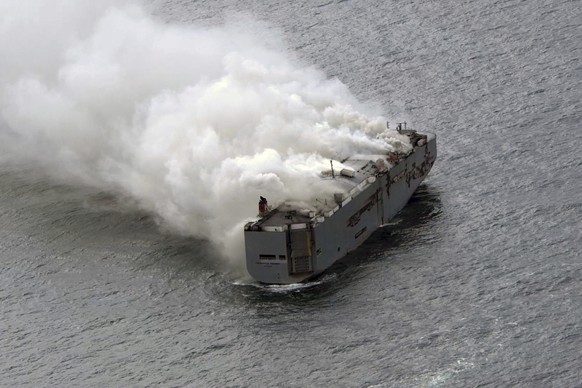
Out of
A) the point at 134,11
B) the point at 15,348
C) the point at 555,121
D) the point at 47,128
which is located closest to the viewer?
the point at 15,348

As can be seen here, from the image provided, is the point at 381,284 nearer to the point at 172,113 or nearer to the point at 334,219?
the point at 334,219

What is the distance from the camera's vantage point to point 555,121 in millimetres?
Answer: 123562

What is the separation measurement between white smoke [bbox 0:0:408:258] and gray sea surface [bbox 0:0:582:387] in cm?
421

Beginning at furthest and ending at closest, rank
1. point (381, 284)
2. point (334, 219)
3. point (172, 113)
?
point (172, 113) → point (334, 219) → point (381, 284)

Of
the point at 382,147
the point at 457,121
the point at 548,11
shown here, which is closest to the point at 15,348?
the point at 382,147

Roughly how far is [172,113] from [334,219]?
1033 inches

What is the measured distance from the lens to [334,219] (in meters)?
101

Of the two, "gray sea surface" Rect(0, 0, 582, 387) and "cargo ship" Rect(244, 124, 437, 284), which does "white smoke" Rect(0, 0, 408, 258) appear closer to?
"cargo ship" Rect(244, 124, 437, 284)

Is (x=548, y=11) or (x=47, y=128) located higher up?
(x=548, y=11)

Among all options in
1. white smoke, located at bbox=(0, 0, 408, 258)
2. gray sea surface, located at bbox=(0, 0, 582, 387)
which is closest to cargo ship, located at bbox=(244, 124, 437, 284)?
gray sea surface, located at bbox=(0, 0, 582, 387)

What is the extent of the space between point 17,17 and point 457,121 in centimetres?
5422

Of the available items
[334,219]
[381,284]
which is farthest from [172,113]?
[381,284]

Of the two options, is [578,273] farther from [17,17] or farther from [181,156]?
[17,17]

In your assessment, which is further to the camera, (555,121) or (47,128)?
(47,128)
